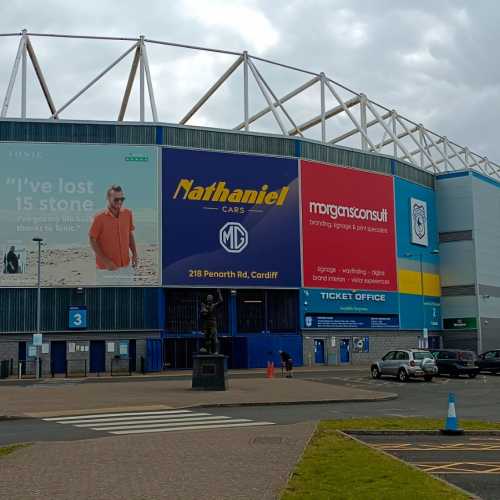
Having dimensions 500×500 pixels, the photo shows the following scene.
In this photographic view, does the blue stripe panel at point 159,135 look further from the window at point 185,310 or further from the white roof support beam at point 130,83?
the window at point 185,310

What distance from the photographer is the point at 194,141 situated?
194 feet

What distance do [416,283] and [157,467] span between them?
61752 mm

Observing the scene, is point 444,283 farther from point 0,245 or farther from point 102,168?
point 0,245

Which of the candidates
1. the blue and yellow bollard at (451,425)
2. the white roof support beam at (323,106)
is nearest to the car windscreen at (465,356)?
the blue and yellow bollard at (451,425)

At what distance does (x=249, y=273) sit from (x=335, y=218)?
32.8 feet

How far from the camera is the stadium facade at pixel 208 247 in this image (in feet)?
178

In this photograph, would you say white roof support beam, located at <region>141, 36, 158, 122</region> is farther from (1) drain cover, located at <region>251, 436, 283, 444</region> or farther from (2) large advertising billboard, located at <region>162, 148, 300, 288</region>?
Result: (1) drain cover, located at <region>251, 436, 283, 444</region>

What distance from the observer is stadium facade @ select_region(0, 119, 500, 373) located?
54.1 m

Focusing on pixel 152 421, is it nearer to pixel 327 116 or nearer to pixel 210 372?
pixel 210 372

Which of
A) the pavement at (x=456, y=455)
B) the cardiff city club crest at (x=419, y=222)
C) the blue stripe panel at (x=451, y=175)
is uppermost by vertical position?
the blue stripe panel at (x=451, y=175)

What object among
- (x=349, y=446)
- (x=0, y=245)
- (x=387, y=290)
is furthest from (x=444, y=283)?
(x=349, y=446)

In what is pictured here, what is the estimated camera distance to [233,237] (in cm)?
5909

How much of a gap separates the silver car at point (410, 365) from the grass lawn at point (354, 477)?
2589 centimetres

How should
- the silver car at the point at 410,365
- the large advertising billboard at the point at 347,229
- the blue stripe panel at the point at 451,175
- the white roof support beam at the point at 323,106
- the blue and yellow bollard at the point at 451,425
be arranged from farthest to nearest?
1. the blue stripe panel at the point at 451,175
2. the white roof support beam at the point at 323,106
3. the large advertising billboard at the point at 347,229
4. the silver car at the point at 410,365
5. the blue and yellow bollard at the point at 451,425
